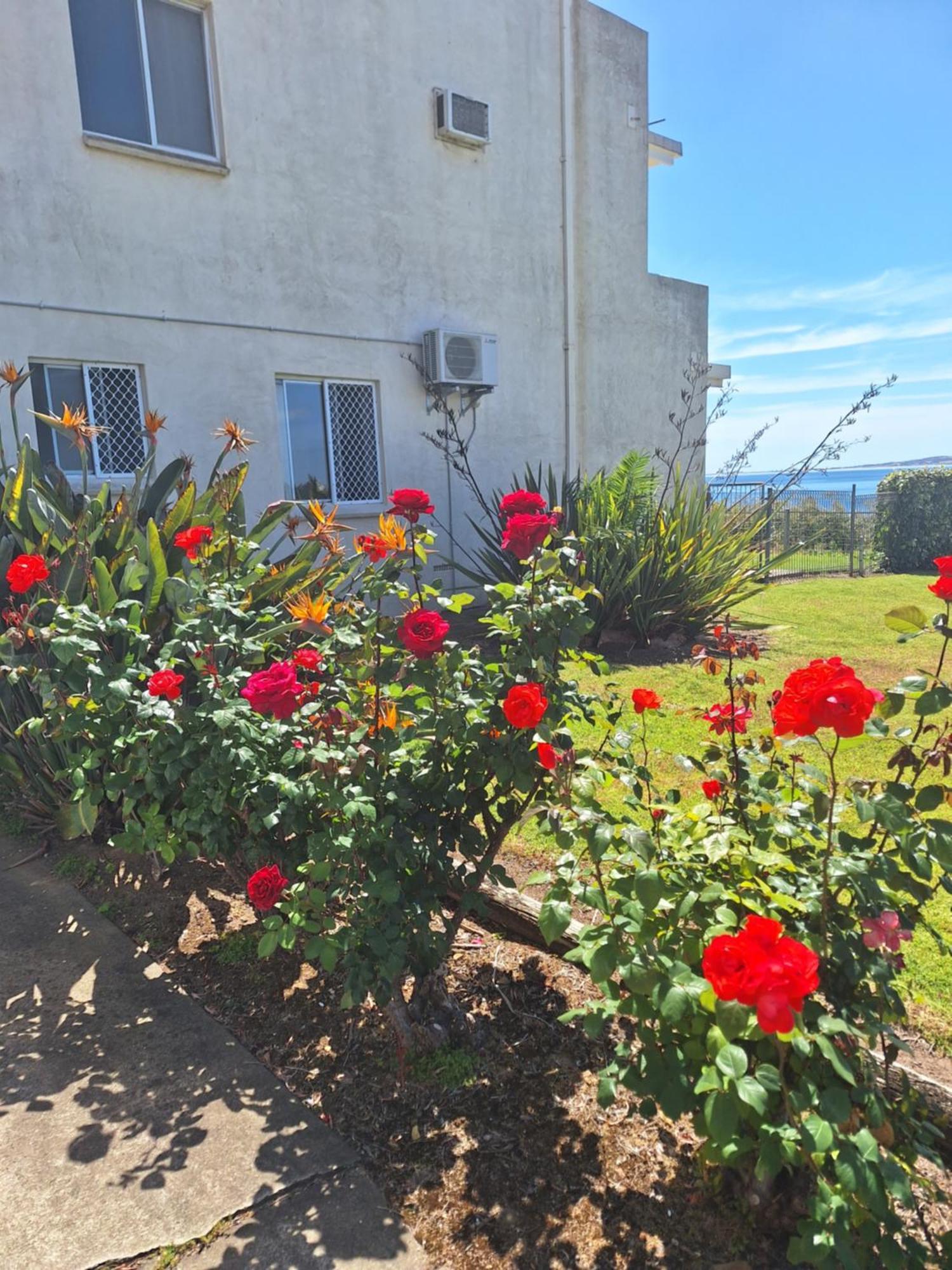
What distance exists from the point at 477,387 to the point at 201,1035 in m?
7.92

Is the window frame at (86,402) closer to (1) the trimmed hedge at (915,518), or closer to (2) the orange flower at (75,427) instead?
(2) the orange flower at (75,427)

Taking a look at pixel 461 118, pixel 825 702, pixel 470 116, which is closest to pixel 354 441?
pixel 461 118

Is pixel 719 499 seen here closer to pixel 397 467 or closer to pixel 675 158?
pixel 397 467

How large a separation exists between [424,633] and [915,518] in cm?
1603

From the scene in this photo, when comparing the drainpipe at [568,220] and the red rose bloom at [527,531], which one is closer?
the red rose bloom at [527,531]

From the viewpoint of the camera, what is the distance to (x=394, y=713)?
2271 mm

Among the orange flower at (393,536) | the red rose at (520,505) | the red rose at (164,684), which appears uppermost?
the red rose at (520,505)

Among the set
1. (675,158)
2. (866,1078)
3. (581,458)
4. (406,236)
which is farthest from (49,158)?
(675,158)

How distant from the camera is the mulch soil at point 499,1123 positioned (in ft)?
6.13

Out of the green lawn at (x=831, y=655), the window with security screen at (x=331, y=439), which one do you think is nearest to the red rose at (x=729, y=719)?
the green lawn at (x=831, y=655)

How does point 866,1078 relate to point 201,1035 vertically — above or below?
above

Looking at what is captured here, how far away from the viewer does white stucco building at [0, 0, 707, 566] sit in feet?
22.5

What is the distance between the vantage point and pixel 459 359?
9.10m

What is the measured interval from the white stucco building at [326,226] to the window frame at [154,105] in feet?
0.08
